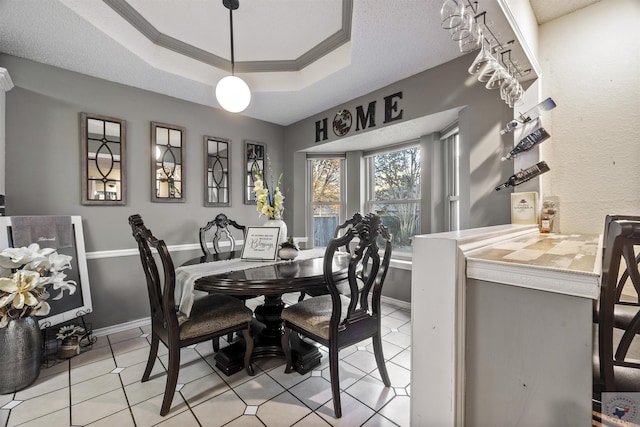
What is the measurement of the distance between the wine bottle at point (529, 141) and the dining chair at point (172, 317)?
2169 mm

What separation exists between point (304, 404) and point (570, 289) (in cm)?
147

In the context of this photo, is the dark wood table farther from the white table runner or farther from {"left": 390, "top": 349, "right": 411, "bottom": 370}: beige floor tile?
{"left": 390, "top": 349, "right": 411, "bottom": 370}: beige floor tile

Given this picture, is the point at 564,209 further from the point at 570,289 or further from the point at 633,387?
the point at 570,289

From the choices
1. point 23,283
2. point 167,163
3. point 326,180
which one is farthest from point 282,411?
point 326,180

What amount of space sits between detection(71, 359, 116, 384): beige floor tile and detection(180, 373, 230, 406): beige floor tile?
70 centimetres

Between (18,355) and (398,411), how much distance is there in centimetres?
237

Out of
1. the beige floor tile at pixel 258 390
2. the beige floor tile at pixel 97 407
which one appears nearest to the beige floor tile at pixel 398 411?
the beige floor tile at pixel 258 390

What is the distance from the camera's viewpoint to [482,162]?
2191 millimetres

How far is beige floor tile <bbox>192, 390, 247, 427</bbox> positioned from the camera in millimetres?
1479

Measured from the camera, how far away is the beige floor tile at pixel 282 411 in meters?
1.47

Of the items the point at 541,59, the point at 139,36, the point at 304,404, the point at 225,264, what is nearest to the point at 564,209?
the point at 541,59

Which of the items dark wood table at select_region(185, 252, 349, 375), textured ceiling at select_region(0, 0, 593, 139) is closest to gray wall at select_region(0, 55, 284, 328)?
textured ceiling at select_region(0, 0, 593, 139)

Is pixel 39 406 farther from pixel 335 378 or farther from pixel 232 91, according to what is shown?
pixel 232 91

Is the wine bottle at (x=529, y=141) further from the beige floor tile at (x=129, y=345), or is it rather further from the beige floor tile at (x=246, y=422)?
the beige floor tile at (x=129, y=345)
